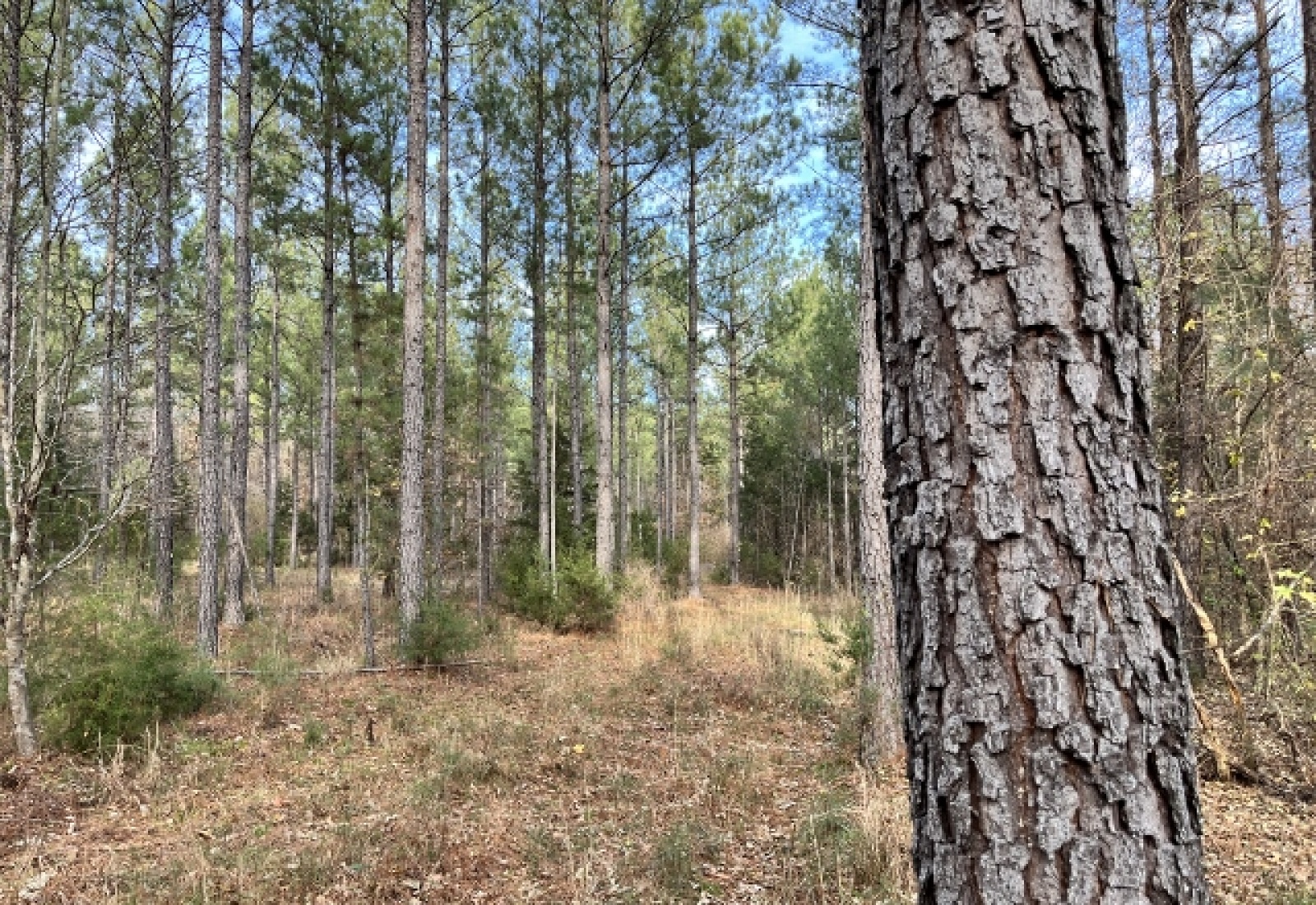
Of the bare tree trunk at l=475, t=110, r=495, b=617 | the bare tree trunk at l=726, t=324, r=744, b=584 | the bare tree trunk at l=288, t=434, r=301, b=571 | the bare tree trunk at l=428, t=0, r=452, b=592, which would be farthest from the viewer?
the bare tree trunk at l=288, t=434, r=301, b=571

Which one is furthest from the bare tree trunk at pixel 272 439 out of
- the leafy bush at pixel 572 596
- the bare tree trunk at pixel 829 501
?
the bare tree trunk at pixel 829 501

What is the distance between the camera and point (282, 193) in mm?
12461

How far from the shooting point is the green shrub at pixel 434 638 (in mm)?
8219

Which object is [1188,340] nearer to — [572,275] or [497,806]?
[497,806]

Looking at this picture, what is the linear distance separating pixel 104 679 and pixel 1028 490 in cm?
653

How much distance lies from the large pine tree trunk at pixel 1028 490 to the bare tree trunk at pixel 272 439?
15575 mm

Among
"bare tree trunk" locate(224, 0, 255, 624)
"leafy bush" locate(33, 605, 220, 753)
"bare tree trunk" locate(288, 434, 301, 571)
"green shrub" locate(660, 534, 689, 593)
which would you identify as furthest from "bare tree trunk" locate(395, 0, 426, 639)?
"bare tree trunk" locate(288, 434, 301, 571)

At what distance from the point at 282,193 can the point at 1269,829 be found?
14.1m

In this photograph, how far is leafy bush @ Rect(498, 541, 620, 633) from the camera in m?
11.1

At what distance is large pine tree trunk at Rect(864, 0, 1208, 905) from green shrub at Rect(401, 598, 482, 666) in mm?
7692

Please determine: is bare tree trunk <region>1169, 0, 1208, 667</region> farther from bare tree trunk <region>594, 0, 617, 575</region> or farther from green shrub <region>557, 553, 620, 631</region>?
bare tree trunk <region>594, 0, 617, 575</region>

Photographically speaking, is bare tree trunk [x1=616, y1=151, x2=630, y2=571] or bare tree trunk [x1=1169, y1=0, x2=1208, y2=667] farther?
bare tree trunk [x1=616, y1=151, x2=630, y2=571]

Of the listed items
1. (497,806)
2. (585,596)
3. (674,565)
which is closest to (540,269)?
(585,596)

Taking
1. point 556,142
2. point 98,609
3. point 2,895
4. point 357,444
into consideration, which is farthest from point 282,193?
point 2,895
